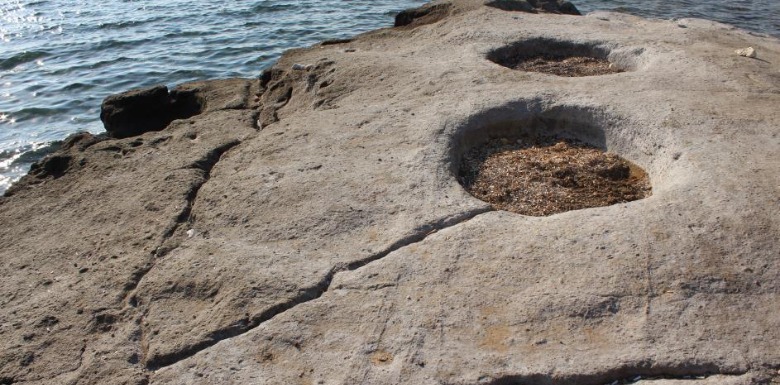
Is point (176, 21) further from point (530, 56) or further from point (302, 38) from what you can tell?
point (530, 56)

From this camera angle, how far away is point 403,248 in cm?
350

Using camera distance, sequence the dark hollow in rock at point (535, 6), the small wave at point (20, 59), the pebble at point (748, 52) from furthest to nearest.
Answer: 1. the small wave at point (20, 59)
2. the dark hollow in rock at point (535, 6)
3. the pebble at point (748, 52)

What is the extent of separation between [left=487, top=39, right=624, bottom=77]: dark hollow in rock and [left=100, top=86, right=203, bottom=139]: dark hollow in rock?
2.60m

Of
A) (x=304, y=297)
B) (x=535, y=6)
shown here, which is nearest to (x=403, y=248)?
(x=304, y=297)

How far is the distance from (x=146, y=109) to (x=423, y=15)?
3.09 meters

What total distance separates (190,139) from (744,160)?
11.4ft

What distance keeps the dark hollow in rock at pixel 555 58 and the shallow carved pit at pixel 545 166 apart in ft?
3.80

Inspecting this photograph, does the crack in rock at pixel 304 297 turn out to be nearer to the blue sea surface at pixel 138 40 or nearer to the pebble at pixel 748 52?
the pebble at pixel 748 52

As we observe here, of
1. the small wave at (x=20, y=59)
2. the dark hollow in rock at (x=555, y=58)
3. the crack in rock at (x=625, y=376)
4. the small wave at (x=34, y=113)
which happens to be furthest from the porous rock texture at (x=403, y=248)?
the small wave at (x=20, y=59)

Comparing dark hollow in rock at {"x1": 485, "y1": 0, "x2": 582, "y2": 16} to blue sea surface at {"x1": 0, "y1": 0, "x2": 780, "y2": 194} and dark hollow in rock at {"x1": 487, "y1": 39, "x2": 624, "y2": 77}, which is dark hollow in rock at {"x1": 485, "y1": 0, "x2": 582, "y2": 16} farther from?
blue sea surface at {"x1": 0, "y1": 0, "x2": 780, "y2": 194}

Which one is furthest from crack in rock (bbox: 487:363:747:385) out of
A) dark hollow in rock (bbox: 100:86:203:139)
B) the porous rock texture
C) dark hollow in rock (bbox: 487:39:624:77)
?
dark hollow in rock (bbox: 100:86:203:139)

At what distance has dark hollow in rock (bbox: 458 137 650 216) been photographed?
13.2 feet

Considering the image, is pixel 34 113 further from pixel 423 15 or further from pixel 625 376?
pixel 625 376

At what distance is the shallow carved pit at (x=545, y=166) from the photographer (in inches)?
159
